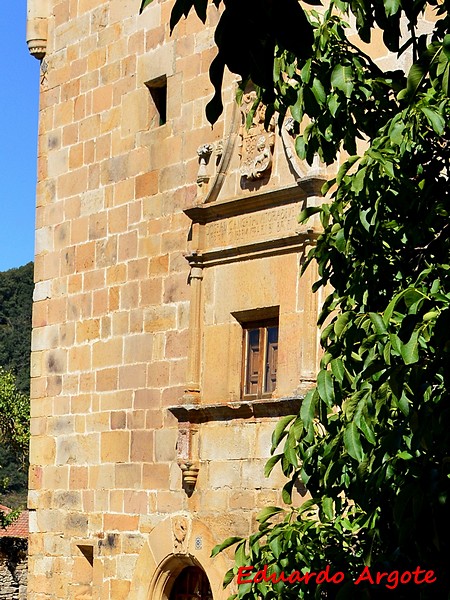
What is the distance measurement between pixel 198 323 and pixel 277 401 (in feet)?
4.40

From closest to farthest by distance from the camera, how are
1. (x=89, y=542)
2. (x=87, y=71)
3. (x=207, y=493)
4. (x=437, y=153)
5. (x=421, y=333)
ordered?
1. (x=421, y=333)
2. (x=437, y=153)
3. (x=207, y=493)
4. (x=89, y=542)
5. (x=87, y=71)

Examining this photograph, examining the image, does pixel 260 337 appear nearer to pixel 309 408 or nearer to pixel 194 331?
pixel 194 331

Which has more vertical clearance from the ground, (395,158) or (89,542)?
(395,158)

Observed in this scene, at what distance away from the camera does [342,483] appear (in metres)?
5.63

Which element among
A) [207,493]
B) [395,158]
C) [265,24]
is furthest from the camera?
[207,493]

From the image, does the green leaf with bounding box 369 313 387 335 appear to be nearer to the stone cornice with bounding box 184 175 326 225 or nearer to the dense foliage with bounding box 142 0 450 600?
the dense foliage with bounding box 142 0 450 600

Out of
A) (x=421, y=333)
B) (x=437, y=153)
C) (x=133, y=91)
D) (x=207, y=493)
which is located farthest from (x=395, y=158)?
(x=133, y=91)

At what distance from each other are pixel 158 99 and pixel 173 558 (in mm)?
4039

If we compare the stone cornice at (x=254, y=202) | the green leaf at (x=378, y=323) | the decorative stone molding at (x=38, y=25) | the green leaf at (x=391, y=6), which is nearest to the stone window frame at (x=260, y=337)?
the stone cornice at (x=254, y=202)

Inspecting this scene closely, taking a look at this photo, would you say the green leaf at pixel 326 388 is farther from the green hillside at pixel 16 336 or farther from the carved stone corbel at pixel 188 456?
the green hillside at pixel 16 336

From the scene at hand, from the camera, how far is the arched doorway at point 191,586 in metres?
11.5

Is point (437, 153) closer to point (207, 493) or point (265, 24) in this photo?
point (265, 24)

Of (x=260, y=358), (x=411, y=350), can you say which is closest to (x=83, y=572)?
(x=260, y=358)

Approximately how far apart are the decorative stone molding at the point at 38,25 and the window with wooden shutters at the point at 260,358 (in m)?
4.28
